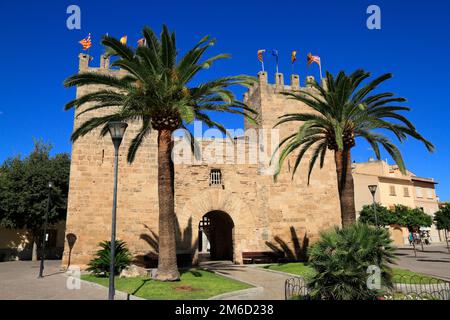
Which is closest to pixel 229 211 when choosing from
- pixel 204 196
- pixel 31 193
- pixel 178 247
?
pixel 204 196

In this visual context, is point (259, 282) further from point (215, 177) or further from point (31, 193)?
point (31, 193)

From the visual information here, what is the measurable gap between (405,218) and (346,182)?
19463mm

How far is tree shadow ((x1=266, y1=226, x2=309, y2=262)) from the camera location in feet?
60.7

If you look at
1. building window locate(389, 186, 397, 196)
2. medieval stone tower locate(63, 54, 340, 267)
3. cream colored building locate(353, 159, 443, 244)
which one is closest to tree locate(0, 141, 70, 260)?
medieval stone tower locate(63, 54, 340, 267)

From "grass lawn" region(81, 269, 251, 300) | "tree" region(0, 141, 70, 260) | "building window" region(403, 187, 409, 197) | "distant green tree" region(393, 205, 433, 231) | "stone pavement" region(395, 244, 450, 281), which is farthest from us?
"building window" region(403, 187, 409, 197)

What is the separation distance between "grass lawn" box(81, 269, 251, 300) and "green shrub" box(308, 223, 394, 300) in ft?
9.51

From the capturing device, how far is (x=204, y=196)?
59.5 feet

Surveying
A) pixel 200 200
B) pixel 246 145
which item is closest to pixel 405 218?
pixel 246 145

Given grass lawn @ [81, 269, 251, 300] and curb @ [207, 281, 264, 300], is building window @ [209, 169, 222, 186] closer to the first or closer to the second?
grass lawn @ [81, 269, 251, 300]

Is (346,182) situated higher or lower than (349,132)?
lower

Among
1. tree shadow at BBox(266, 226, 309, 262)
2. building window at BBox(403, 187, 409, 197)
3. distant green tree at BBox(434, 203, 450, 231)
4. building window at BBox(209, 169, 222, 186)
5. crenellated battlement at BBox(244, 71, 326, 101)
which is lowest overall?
tree shadow at BBox(266, 226, 309, 262)

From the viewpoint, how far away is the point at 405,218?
95.8ft

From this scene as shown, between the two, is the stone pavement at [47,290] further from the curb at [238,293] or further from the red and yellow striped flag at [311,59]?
the red and yellow striped flag at [311,59]
